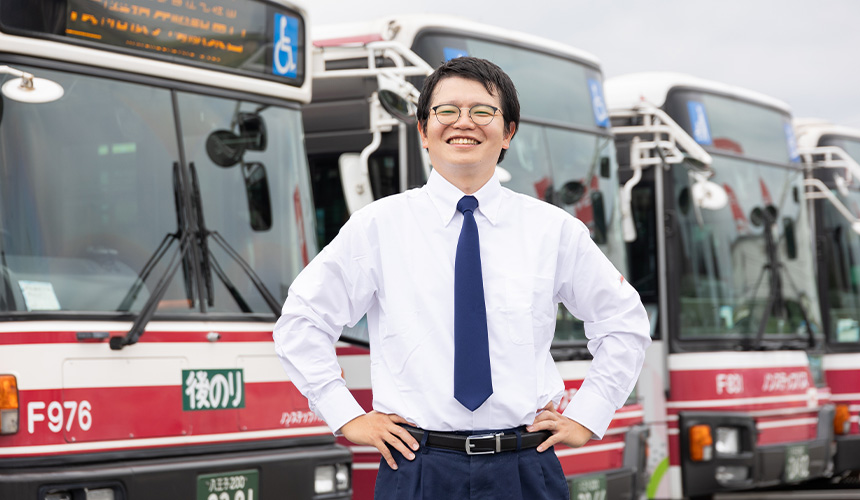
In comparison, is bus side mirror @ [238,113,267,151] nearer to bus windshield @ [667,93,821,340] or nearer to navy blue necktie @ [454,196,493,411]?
navy blue necktie @ [454,196,493,411]

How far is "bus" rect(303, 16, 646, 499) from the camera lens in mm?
6688

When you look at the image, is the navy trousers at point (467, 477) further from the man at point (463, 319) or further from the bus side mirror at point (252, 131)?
the bus side mirror at point (252, 131)

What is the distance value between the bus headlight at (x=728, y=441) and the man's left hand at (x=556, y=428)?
5.74m

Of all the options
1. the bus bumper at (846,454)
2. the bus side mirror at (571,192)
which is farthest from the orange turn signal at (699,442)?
the bus bumper at (846,454)

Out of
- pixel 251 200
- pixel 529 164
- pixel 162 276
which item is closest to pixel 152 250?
pixel 162 276

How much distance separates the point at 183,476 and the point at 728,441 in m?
4.61

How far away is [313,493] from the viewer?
5.84 meters

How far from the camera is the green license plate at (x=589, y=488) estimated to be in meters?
7.27

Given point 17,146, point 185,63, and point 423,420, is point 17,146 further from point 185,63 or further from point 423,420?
point 423,420

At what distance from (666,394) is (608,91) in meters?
2.22

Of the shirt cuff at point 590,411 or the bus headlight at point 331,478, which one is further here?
the bus headlight at point 331,478

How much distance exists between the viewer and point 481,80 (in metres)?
3.11

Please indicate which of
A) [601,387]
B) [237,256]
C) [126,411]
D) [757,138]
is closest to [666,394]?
[757,138]

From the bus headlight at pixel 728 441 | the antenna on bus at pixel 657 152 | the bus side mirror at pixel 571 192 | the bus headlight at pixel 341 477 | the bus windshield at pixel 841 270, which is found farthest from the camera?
the bus windshield at pixel 841 270
